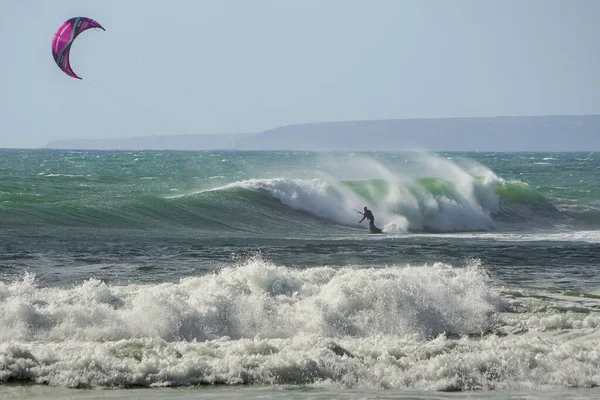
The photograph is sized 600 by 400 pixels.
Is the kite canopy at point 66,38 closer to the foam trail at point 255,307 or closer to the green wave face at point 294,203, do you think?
the green wave face at point 294,203

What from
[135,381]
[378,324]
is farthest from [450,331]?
[135,381]

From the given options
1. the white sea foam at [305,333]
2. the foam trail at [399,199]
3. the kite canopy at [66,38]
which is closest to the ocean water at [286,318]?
the white sea foam at [305,333]

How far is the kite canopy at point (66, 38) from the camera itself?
22.5 m

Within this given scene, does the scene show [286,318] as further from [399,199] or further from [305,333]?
[399,199]

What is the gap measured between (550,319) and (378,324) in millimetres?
2086

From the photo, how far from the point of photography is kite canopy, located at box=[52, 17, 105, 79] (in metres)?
22.5

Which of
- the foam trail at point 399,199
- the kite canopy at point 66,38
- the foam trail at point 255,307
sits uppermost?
the kite canopy at point 66,38

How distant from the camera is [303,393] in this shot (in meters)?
8.64

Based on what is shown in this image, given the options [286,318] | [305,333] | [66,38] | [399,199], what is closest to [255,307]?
[286,318]

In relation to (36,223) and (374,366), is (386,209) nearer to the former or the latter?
(36,223)

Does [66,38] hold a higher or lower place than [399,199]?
higher

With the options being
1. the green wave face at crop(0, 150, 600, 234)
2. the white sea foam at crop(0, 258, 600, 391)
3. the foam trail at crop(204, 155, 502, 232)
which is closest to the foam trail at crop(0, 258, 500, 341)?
the white sea foam at crop(0, 258, 600, 391)

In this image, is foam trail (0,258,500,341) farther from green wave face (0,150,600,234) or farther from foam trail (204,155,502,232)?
foam trail (204,155,502,232)

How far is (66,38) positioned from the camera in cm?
2259
